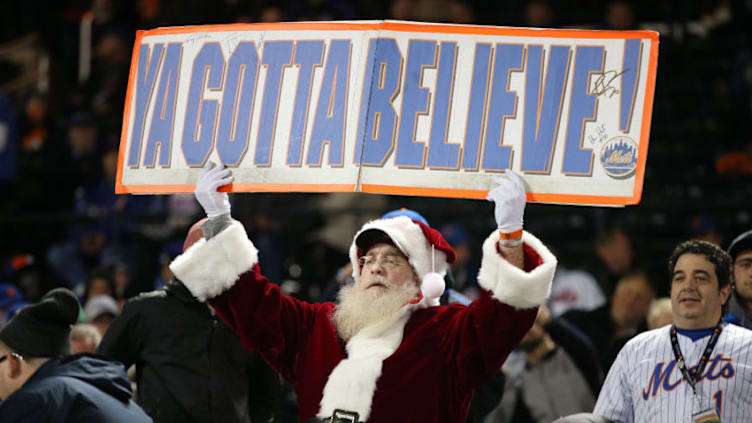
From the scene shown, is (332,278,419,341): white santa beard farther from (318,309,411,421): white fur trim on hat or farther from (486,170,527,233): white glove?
(486,170,527,233): white glove

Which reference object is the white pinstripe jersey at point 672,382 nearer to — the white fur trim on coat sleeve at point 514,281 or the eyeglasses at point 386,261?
the white fur trim on coat sleeve at point 514,281

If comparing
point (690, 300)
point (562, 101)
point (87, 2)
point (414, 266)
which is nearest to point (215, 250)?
point (414, 266)

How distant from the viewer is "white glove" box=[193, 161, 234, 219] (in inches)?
159

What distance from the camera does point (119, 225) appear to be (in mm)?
9461

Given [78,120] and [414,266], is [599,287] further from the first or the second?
[78,120]

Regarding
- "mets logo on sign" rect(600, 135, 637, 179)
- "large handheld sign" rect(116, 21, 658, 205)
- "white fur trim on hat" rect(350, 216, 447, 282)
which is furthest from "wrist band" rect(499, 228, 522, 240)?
"white fur trim on hat" rect(350, 216, 447, 282)

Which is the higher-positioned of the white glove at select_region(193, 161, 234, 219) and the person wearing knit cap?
the white glove at select_region(193, 161, 234, 219)

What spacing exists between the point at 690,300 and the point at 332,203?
5800mm

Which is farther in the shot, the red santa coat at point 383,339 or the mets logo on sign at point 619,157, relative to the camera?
the mets logo on sign at point 619,157

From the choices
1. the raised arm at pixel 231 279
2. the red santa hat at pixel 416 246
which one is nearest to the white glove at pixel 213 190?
the raised arm at pixel 231 279

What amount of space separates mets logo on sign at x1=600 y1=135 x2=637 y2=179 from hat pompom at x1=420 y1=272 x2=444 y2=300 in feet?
2.43

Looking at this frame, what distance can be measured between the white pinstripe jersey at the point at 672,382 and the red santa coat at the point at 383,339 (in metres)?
0.85

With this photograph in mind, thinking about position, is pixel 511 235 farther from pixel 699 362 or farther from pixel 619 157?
pixel 699 362

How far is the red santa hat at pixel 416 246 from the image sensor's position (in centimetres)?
418
